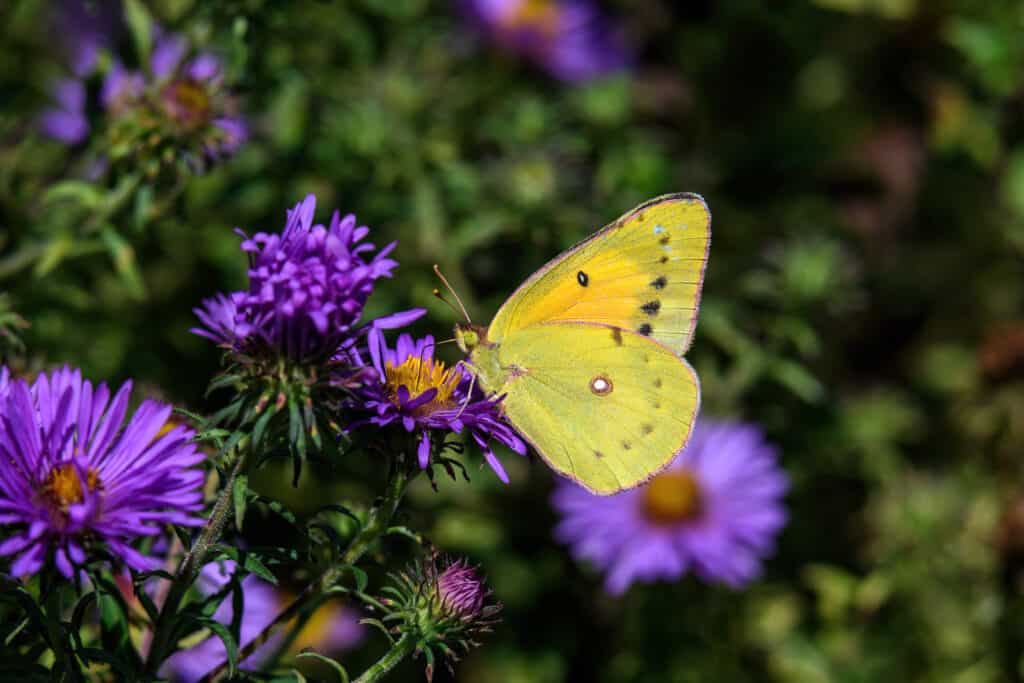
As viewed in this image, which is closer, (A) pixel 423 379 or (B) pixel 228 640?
(B) pixel 228 640

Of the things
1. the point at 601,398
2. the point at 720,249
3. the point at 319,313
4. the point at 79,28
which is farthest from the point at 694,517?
the point at 79,28

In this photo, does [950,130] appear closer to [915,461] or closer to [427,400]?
[915,461]

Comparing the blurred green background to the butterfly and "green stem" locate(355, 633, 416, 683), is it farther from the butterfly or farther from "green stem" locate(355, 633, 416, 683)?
"green stem" locate(355, 633, 416, 683)

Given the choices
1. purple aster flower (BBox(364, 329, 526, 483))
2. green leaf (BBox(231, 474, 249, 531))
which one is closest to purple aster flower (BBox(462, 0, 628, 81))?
purple aster flower (BBox(364, 329, 526, 483))

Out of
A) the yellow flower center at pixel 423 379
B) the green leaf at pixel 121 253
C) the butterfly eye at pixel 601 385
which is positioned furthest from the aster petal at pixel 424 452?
the green leaf at pixel 121 253

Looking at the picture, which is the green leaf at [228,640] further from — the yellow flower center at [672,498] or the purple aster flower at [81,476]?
the yellow flower center at [672,498]

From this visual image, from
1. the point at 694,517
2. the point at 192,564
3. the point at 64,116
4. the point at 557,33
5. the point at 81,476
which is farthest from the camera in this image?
the point at 557,33

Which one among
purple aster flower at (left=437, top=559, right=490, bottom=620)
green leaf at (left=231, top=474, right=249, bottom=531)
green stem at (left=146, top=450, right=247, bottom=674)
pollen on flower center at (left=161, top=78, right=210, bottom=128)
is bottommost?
purple aster flower at (left=437, top=559, right=490, bottom=620)

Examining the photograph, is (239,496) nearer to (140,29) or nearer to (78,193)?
(78,193)
